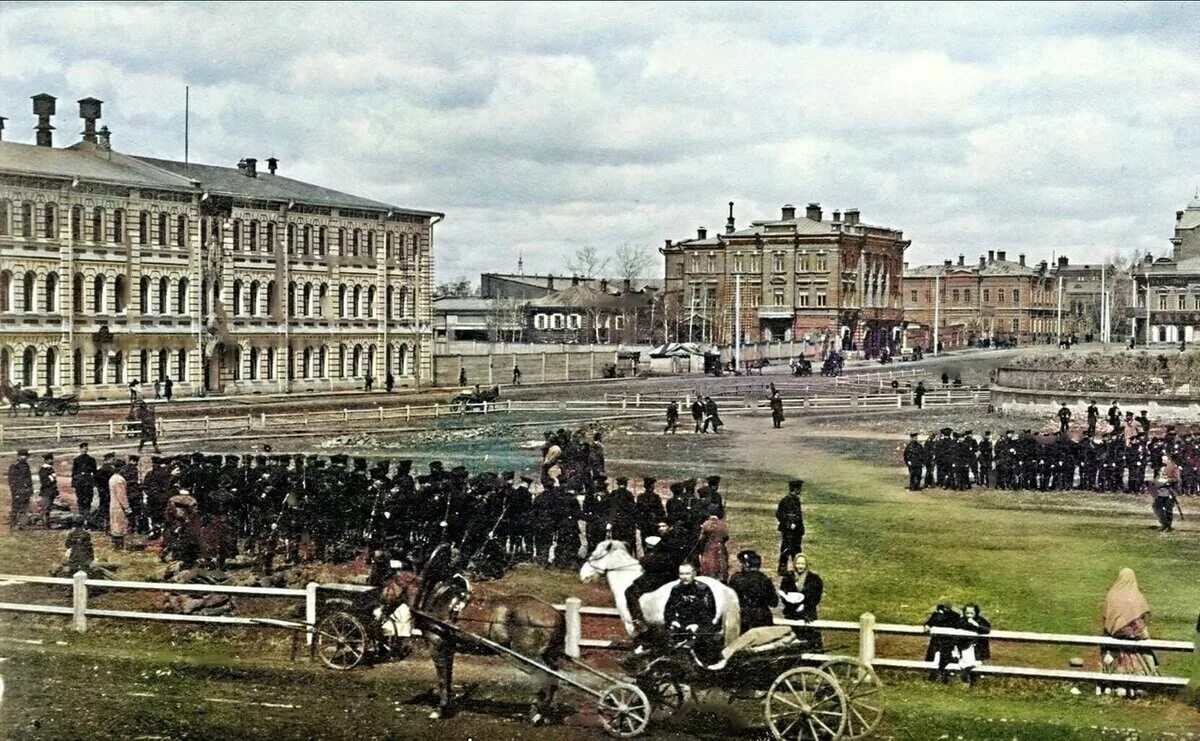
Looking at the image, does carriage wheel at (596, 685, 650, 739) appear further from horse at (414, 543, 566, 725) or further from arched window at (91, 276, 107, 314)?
arched window at (91, 276, 107, 314)

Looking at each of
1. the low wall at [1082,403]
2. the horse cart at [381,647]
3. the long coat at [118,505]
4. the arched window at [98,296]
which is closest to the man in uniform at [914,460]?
the low wall at [1082,403]

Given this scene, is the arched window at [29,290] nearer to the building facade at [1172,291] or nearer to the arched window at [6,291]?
the arched window at [6,291]

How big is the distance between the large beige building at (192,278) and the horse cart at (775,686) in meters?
4.64

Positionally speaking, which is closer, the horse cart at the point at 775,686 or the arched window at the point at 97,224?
the horse cart at the point at 775,686

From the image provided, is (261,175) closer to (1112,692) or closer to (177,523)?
(177,523)

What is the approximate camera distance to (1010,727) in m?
8.70

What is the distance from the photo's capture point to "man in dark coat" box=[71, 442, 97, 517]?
11695 mm

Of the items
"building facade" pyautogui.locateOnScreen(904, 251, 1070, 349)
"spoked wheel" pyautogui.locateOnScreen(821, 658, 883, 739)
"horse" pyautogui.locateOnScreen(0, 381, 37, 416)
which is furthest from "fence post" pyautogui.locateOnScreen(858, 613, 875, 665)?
"horse" pyautogui.locateOnScreen(0, 381, 37, 416)

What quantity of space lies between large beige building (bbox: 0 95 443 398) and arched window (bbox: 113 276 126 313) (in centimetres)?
1

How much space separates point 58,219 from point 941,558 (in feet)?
29.1

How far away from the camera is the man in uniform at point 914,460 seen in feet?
38.0

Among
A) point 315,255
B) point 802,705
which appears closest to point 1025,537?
point 802,705

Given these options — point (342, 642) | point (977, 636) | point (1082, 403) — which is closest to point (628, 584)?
point (342, 642)

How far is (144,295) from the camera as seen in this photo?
38.0ft
